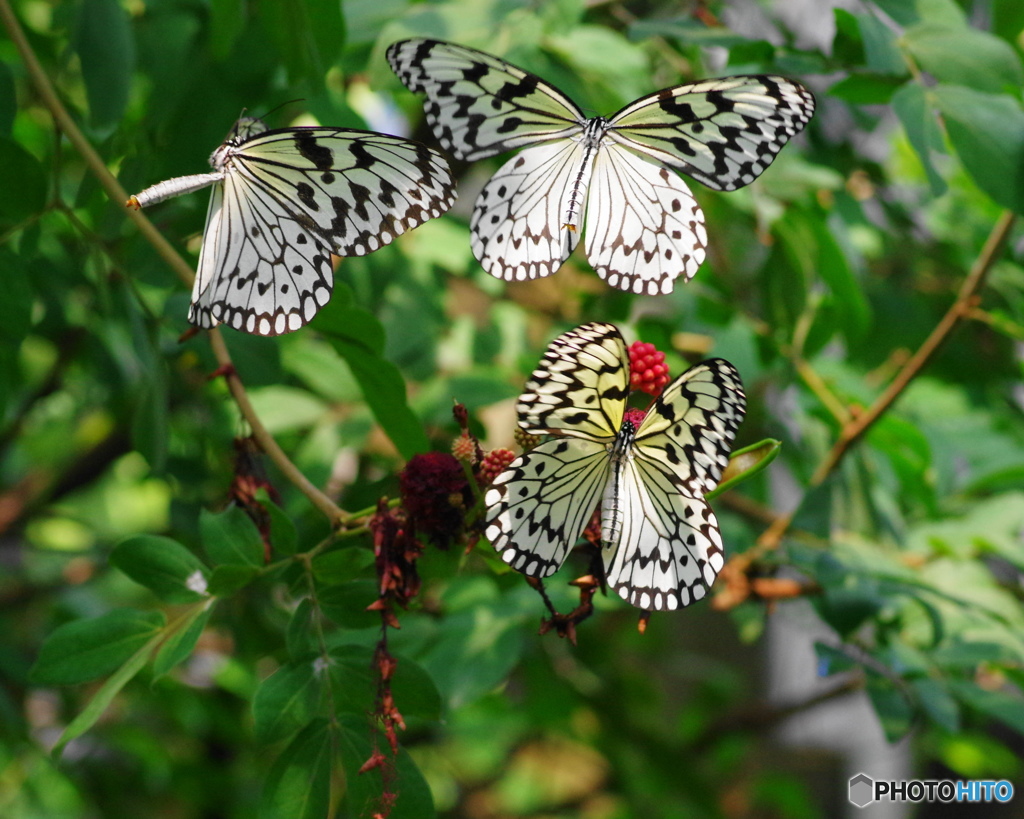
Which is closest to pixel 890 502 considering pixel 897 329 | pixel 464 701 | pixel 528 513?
pixel 897 329

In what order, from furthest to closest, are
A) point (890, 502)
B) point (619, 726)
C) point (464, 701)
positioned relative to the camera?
point (619, 726), point (890, 502), point (464, 701)

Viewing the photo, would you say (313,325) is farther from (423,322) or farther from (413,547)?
(423,322)

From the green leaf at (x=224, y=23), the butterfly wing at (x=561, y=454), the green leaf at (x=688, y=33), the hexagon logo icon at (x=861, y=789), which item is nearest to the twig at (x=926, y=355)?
the green leaf at (x=688, y=33)

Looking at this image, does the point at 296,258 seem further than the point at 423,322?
No

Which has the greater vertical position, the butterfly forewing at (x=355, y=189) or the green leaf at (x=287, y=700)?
the butterfly forewing at (x=355, y=189)

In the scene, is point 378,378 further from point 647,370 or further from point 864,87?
point 864,87

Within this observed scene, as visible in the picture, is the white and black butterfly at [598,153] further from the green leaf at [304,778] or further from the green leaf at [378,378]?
the green leaf at [304,778]

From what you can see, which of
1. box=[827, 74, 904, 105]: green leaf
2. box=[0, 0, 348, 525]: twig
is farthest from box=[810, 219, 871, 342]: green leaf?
box=[0, 0, 348, 525]: twig
